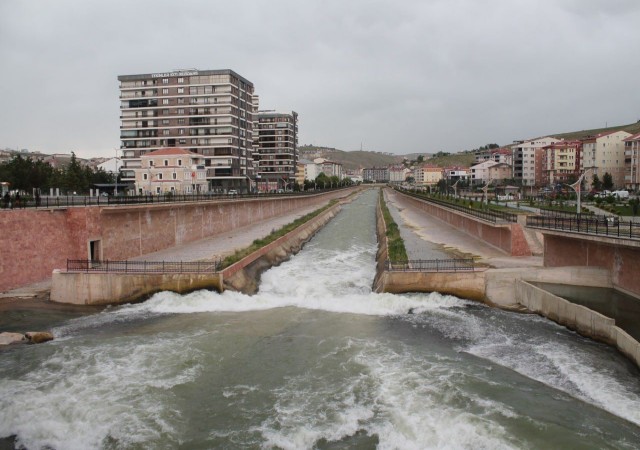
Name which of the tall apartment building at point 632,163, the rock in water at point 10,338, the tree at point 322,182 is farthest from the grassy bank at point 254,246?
the tree at point 322,182

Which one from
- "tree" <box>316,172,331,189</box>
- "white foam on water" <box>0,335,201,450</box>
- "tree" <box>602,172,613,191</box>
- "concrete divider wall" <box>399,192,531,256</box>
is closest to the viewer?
"white foam on water" <box>0,335,201,450</box>

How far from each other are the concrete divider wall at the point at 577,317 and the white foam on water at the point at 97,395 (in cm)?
1475

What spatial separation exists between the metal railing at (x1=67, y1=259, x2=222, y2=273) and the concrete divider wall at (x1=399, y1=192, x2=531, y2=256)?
62.4ft

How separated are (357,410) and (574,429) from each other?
553 centimetres

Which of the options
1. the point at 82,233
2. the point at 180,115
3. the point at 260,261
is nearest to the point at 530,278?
the point at 260,261

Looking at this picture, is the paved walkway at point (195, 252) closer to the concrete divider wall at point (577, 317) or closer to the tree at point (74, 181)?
the concrete divider wall at point (577, 317)

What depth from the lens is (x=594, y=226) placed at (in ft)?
80.2

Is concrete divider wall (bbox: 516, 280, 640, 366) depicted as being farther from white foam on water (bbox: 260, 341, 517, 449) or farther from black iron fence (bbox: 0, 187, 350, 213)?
black iron fence (bbox: 0, 187, 350, 213)

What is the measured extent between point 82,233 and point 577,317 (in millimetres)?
26011

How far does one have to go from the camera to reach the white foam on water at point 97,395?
12688 mm

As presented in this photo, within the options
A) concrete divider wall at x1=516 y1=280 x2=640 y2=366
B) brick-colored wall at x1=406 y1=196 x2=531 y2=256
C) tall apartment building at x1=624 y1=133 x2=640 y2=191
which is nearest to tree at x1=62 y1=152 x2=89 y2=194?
brick-colored wall at x1=406 y1=196 x2=531 y2=256

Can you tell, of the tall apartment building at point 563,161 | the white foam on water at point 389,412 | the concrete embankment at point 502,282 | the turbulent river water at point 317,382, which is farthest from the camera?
the tall apartment building at point 563,161

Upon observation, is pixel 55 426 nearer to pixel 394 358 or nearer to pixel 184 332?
pixel 184 332

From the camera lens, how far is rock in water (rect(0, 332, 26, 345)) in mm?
19047
